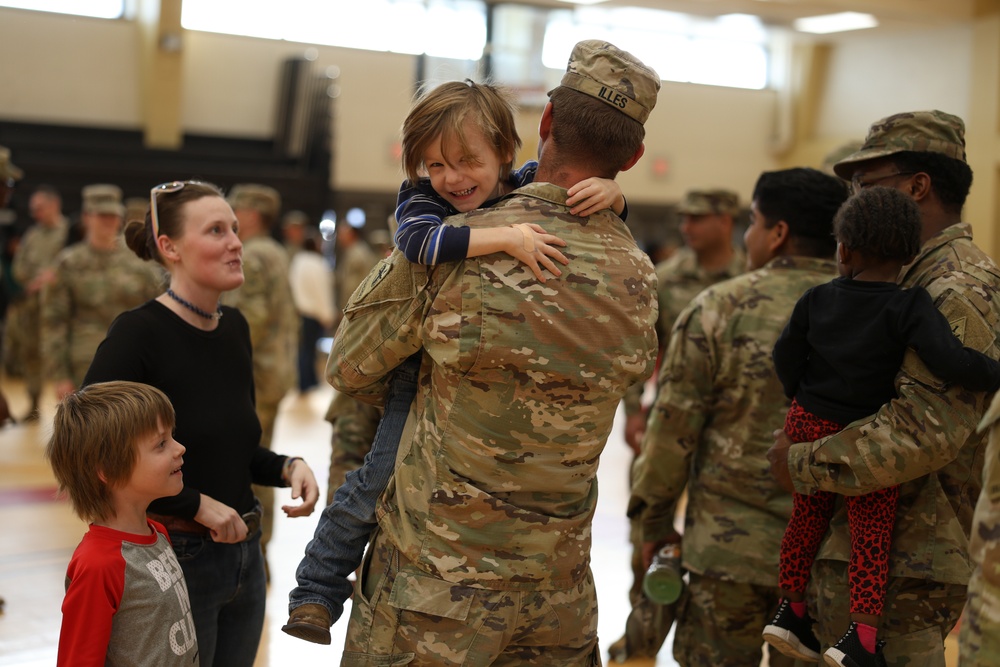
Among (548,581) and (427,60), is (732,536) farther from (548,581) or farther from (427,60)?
(427,60)

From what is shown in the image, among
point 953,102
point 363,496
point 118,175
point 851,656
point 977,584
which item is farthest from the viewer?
point 953,102

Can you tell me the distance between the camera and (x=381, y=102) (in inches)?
639

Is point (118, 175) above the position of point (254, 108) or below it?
below

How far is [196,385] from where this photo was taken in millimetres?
2379

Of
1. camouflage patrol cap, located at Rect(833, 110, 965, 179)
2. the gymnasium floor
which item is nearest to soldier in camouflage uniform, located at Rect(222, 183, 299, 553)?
the gymnasium floor

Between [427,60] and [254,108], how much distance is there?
286cm

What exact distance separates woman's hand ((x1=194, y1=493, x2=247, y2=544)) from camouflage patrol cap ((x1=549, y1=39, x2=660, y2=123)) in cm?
123

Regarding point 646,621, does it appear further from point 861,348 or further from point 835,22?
point 835,22

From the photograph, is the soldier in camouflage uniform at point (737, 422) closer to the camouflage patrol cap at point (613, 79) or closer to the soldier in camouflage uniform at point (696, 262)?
the camouflage patrol cap at point (613, 79)

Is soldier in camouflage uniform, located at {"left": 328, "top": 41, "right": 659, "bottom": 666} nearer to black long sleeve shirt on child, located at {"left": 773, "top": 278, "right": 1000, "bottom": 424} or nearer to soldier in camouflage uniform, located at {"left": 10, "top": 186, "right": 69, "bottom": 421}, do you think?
black long sleeve shirt on child, located at {"left": 773, "top": 278, "right": 1000, "bottom": 424}

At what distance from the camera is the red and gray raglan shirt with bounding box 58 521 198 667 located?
1.91m

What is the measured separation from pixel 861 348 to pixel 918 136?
0.61 metres

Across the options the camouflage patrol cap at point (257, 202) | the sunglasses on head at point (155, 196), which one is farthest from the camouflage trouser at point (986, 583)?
the camouflage patrol cap at point (257, 202)

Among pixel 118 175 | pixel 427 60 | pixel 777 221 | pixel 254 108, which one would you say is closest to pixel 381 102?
pixel 427 60
